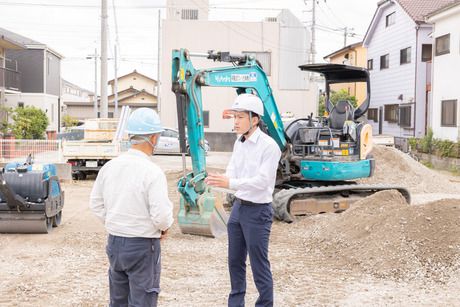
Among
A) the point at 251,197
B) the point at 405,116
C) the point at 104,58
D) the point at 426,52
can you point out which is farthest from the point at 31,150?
the point at 426,52

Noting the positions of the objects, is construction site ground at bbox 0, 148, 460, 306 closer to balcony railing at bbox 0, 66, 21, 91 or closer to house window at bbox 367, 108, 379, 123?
balcony railing at bbox 0, 66, 21, 91

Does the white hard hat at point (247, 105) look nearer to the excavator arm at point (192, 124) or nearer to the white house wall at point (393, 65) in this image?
the excavator arm at point (192, 124)

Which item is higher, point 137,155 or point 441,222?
point 137,155

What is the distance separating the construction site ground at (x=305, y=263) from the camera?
573 centimetres

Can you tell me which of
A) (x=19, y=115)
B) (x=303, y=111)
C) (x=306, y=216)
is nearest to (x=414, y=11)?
(x=303, y=111)

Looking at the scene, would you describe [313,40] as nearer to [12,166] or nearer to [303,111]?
[303,111]

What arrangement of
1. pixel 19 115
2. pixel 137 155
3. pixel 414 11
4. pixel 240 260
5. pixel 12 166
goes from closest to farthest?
pixel 137 155 < pixel 240 260 < pixel 12 166 < pixel 19 115 < pixel 414 11

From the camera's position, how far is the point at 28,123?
24.1 metres

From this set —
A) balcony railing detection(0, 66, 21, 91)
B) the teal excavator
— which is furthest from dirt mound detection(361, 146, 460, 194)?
balcony railing detection(0, 66, 21, 91)

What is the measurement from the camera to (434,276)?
6.41m

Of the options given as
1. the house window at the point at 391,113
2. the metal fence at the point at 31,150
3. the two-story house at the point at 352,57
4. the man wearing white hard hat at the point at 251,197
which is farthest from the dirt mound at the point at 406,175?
the two-story house at the point at 352,57

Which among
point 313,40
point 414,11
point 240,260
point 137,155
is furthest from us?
point 313,40

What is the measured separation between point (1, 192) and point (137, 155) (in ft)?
16.5

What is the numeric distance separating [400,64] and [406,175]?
511 inches
